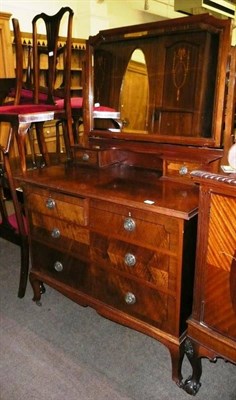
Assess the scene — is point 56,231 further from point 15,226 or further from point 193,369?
point 193,369

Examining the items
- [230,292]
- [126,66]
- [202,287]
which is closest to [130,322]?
[202,287]

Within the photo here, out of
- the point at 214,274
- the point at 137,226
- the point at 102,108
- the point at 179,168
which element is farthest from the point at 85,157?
the point at 214,274

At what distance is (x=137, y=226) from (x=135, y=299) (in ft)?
1.19

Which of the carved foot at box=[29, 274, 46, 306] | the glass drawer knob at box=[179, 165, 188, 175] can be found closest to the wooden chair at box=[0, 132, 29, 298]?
the carved foot at box=[29, 274, 46, 306]

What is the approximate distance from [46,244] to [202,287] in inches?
34.4

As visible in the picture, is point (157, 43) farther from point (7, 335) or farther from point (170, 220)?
point (7, 335)

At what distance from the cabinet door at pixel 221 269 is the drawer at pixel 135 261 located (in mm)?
141

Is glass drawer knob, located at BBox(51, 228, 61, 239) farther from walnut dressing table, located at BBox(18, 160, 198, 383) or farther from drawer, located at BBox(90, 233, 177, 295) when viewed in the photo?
drawer, located at BBox(90, 233, 177, 295)

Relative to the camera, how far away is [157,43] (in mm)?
1542

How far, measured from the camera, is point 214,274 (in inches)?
45.5

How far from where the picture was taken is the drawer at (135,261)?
126cm

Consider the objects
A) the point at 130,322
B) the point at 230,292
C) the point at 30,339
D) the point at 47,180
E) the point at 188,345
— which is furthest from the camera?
the point at 30,339

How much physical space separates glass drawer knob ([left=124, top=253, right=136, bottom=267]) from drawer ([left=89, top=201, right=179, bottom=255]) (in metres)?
0.07

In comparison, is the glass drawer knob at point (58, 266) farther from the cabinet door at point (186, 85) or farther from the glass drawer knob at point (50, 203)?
the cabinet door at point (186, 85)
